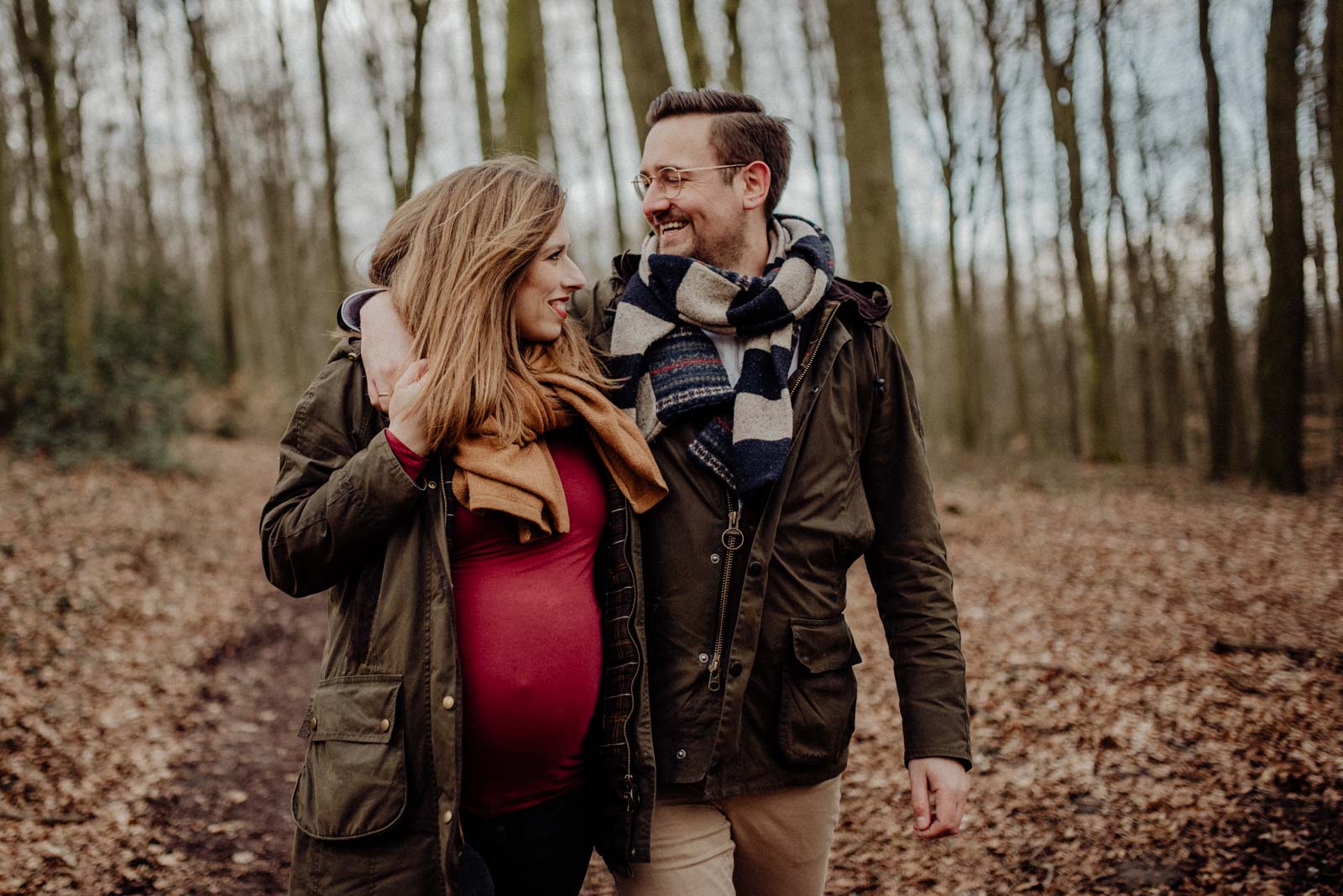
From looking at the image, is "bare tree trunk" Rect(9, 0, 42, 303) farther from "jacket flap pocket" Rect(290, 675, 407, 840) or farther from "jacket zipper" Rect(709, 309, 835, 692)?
"jacket zipper" Rect(709, 309, 835, 692)

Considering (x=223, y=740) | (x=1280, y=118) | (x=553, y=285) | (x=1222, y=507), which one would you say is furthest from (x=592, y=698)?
(x=1280, y=118)

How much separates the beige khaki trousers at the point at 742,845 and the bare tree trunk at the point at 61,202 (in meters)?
12.4

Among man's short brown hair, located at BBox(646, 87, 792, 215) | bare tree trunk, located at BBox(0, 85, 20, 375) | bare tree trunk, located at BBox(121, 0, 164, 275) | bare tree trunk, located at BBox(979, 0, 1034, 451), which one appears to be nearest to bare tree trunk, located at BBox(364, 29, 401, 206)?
bare tree trunk, located at BBox(121, 0, 164, 275)

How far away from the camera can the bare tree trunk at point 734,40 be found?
1083cm

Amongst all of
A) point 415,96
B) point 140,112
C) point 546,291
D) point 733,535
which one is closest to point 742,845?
point 733,535

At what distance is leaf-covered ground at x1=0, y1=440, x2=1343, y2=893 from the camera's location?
12.6 feet

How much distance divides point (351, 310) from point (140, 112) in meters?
20.7

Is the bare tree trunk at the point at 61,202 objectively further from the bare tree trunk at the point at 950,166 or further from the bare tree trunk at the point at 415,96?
the bare tree trunk at the point at 950,166

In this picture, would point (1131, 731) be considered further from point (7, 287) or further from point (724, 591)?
point (7, 287)

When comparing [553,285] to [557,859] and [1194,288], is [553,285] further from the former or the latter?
[1194,288]

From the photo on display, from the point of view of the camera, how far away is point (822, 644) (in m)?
2.17

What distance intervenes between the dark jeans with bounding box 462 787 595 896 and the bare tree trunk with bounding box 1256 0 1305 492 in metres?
12.3

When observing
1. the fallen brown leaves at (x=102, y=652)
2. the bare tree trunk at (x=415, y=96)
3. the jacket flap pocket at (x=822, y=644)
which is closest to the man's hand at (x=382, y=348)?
the jacket flap pocket at (x=822, y=644)

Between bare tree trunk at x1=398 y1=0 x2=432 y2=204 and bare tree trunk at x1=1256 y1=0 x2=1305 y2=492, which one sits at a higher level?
bare tree trunk at x1=398 y1=0 x2=432 y2=204
